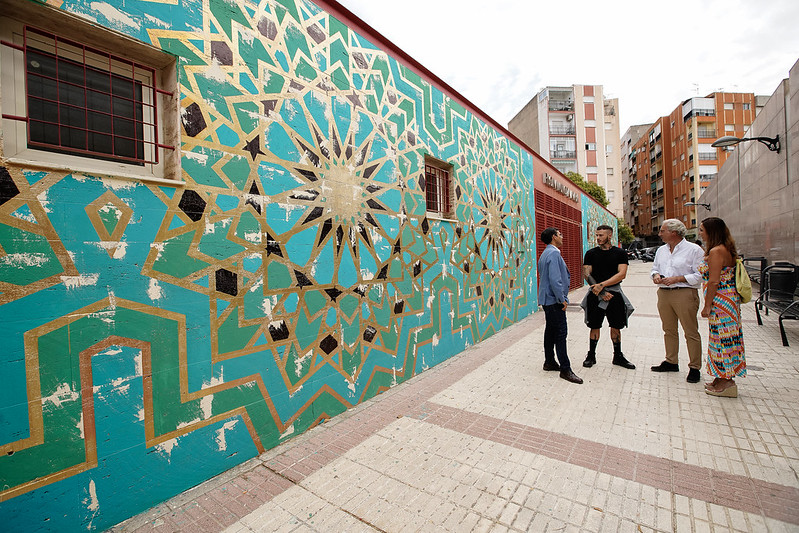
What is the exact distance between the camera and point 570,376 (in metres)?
4.74

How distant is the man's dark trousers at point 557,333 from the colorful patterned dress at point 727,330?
1.55 metres

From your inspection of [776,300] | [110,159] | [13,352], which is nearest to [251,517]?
[13,352]

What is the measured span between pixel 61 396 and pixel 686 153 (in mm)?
57934

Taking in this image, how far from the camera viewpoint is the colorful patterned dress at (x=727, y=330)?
12.7 ft

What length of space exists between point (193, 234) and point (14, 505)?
1790mm

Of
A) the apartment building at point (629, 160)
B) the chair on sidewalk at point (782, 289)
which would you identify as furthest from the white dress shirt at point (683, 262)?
the apartment building at point (629, 160)

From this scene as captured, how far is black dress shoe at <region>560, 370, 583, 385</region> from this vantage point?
4656 mm

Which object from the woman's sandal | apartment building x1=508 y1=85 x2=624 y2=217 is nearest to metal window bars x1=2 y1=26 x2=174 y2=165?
the woman's sandal

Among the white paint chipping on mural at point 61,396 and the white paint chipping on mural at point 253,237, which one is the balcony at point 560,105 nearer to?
the white paint chipping on mural at point 253,237

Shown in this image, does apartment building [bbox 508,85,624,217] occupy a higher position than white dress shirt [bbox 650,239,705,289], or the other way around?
apartment building [bbox 508,85,624,217]

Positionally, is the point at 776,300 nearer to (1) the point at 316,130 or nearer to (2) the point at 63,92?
(1) the point at 316,130

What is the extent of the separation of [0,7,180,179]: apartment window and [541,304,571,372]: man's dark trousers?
466 centimetres

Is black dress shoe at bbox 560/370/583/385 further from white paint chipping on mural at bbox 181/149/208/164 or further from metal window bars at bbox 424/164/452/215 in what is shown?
white paint chipping on mural at bbox 181/149/208/164

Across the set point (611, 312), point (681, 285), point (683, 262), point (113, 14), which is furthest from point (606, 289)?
point (113, 14)
